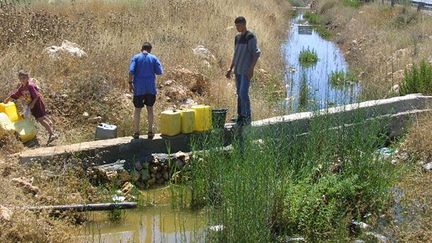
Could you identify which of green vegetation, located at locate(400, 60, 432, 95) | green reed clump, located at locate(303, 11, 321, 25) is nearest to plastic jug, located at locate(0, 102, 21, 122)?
green vegetation, located at locate(400, 60, 432, 95)

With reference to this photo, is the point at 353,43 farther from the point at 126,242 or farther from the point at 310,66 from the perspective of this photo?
the point at 126,242

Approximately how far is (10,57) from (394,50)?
38.6 feet

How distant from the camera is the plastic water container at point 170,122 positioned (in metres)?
9.04

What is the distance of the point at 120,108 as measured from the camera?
1061 centimetres

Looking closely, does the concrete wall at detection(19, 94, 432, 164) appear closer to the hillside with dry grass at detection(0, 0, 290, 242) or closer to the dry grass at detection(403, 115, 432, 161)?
the hillside with dry grass at detection(0, 0, 290, 242)

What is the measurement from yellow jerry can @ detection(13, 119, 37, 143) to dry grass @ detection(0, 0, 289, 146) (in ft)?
1.92

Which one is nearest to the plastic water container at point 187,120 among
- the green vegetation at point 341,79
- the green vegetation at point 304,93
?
the green vegetation at point 304,93

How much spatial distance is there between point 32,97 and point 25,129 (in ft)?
1.66

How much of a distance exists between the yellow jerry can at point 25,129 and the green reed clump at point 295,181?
2.72 metres

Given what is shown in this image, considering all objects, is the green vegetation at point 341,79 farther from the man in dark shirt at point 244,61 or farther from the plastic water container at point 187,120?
the plastic water container at point 187,120

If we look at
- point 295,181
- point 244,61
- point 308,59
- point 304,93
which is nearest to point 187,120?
point 244,61

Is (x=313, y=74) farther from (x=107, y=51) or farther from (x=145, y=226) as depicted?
(x=145, y=226)

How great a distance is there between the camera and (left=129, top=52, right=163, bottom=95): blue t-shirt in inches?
352

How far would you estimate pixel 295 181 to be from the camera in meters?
7.58
